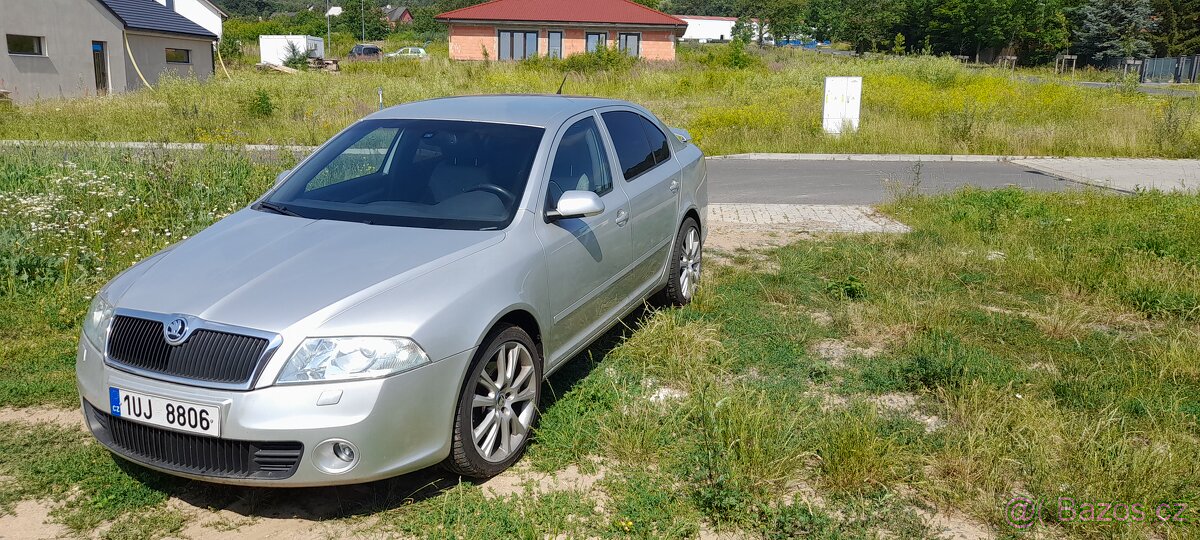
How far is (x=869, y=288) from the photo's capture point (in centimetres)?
708

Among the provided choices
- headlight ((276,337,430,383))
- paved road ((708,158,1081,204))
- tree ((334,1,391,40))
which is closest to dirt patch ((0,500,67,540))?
headlight ((276,337,430,383))

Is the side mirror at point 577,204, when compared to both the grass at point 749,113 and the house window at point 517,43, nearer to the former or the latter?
the grass at point 749,113

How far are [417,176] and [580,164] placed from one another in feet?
3.07

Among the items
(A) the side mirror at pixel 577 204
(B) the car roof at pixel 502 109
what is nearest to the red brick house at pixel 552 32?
(B) the car roof at pixel 502 109

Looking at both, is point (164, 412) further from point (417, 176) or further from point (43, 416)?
point (417, 176)

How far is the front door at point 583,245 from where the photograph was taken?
4426 mm

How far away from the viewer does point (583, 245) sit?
467 centimetres

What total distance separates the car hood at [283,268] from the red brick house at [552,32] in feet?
154

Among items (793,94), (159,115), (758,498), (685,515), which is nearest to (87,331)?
(685,515)

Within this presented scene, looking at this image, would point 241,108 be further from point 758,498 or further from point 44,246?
point 758,498

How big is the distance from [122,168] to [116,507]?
7.09 metres

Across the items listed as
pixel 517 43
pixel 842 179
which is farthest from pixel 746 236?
pixel 517 43

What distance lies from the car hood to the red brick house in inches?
1850

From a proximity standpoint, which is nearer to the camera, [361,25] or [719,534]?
[719,534]
